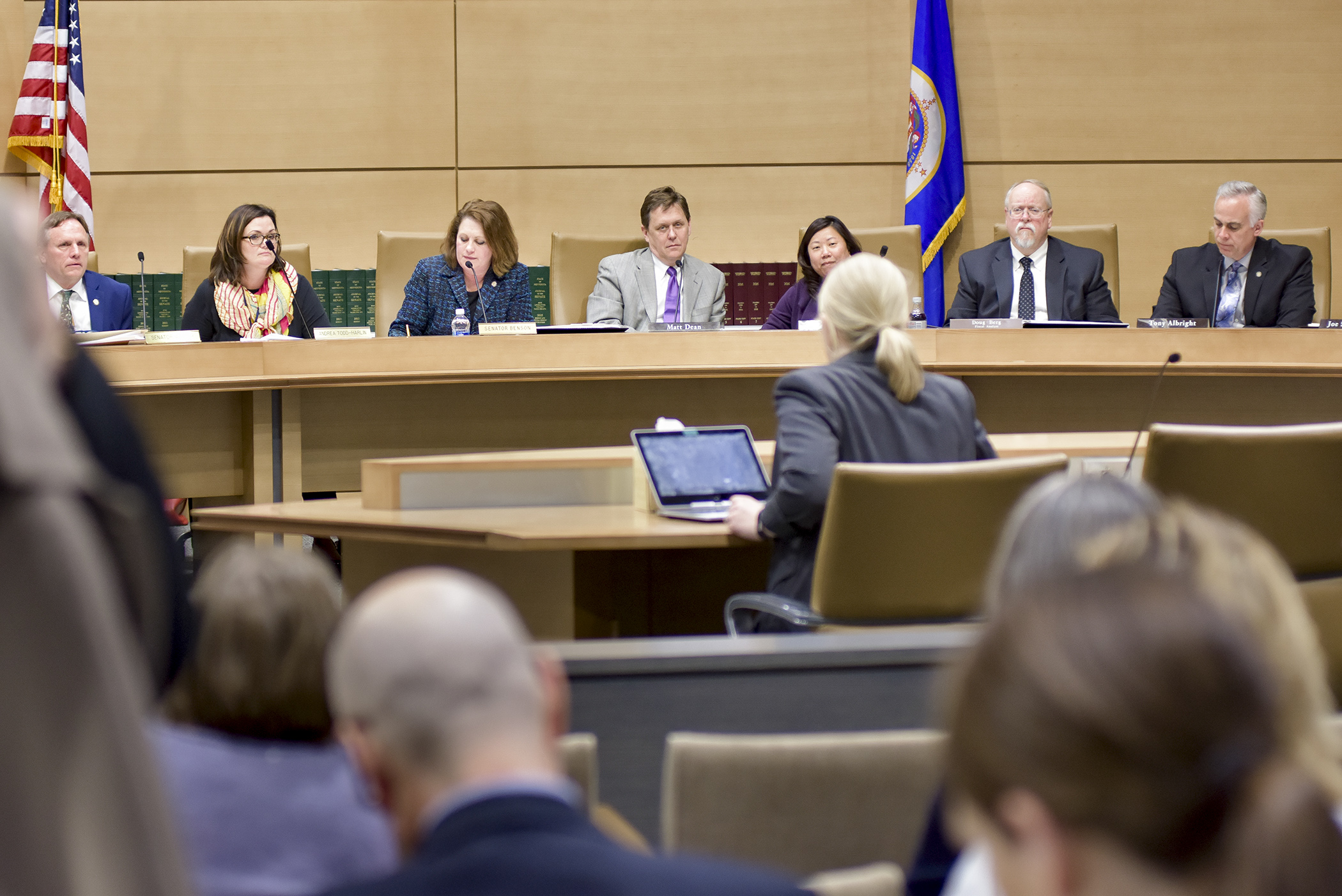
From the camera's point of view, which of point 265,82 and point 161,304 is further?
point 265,82

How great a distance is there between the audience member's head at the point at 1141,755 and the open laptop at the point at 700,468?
2.11 metres

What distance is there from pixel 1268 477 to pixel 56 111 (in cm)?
579

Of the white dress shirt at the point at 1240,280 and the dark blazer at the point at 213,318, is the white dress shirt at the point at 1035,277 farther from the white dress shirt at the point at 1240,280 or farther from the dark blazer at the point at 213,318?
the dark blazer at the point at 213,318

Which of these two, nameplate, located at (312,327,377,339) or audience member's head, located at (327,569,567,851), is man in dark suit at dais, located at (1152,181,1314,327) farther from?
audience member's head, located at (327,569,567,851)

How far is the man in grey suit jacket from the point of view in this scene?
5363 millimetres

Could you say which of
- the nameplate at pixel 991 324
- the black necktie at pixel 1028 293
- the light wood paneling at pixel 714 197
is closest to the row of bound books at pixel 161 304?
the light wood paneling at pixel 714 197

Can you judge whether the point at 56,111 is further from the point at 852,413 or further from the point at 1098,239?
the point at 852,413

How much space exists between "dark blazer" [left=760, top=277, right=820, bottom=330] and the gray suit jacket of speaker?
0.90ft

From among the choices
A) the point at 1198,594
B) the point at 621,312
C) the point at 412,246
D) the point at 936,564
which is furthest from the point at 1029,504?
the point at 412,246

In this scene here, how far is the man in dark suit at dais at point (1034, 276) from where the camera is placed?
211 inches

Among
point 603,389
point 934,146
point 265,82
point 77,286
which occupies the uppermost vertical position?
point 265,82

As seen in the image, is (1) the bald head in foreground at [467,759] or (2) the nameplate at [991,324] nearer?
(1) the bald head in foreground at [467,759]

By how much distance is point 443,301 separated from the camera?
5.15m

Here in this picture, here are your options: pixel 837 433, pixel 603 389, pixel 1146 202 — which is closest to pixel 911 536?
pixel 837 433
